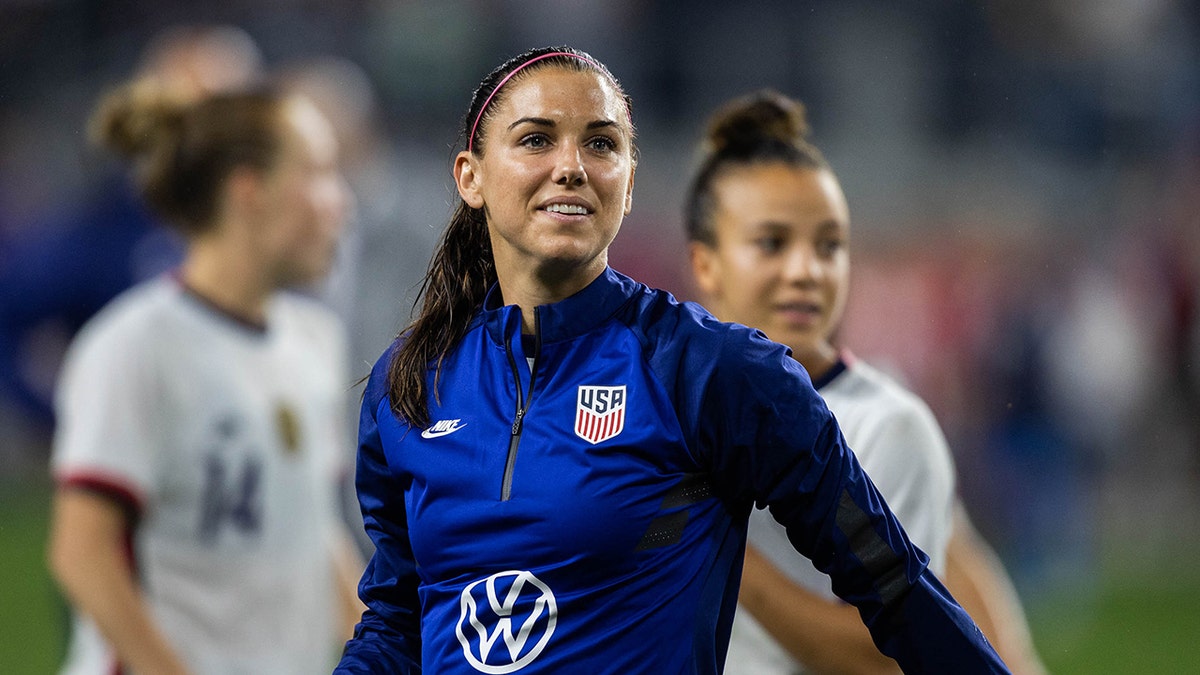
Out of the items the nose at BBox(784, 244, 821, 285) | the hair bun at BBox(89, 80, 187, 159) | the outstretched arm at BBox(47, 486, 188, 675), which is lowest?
the outstretched arm at BBox(47, 486, 188, 675)

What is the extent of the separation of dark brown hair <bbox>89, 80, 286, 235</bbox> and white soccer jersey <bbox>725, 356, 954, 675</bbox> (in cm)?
211

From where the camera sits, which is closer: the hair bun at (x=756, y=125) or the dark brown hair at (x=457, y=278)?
the dark brown hair at (x=457, y=278)

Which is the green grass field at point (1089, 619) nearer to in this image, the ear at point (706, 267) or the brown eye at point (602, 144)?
the ear at point (706, 267)

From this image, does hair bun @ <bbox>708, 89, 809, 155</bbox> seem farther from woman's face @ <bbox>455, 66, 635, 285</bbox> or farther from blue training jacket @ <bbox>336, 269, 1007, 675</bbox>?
blue training jacket @ <bbox>336, 269, 1007, 675</bbox>

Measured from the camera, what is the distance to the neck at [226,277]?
14.7ft

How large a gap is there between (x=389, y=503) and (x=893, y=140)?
1240 cm

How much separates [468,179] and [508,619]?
2.28 feet

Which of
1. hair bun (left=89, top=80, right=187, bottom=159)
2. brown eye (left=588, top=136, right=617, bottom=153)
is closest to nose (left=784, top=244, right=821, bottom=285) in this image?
brown eye (left=588, top=136, right=617, bottom=153)

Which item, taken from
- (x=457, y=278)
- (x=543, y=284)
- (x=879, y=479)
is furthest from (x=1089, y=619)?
(x=543, y=284)

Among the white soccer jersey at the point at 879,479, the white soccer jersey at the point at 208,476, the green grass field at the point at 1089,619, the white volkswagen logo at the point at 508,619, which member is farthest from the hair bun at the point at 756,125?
A: the green grass field at the point at 1089,619

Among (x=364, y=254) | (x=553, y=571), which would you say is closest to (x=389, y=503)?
(x=553, y=571)

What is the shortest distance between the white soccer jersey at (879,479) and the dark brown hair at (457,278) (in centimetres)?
79

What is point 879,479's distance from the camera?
2877mm

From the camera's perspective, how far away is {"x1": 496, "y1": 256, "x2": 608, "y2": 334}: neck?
2.31m
